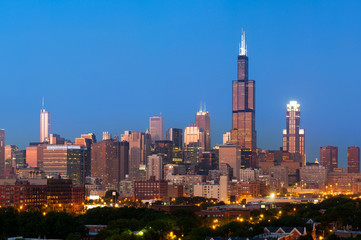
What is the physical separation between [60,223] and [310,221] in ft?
113

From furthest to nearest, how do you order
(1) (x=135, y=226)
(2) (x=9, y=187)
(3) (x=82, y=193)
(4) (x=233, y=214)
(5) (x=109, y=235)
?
(3) (x=82, y=193), (2) (x=9, y=187), (4) (x=233, y=214), (1) (x=135, y=226), (5) (x=109, y=235)

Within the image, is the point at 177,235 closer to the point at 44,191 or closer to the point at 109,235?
the point at 109,235

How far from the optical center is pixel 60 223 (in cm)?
8881

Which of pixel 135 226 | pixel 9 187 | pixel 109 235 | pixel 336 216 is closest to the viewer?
pixel 109 235

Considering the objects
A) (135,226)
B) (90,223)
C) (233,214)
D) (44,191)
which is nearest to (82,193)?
(44,191)

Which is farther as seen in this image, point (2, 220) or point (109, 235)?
point (2, 220)

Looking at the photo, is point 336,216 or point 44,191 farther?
point 44,191

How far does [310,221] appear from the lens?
10525 centimetres

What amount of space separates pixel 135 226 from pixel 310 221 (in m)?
23.7

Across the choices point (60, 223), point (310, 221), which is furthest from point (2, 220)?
point (310, 221)

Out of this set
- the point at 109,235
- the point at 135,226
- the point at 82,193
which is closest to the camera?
the point at 109,235

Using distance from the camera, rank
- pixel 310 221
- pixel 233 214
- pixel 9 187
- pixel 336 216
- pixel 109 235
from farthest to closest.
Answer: pixel 9 187 < pixel 233 214 < pixel 336 216 < pixel 310 221 < pixel 109 235

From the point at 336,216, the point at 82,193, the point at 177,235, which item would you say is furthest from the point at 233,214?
the point at 82,193

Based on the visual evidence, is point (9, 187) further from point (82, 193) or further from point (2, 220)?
point (2, 220)
